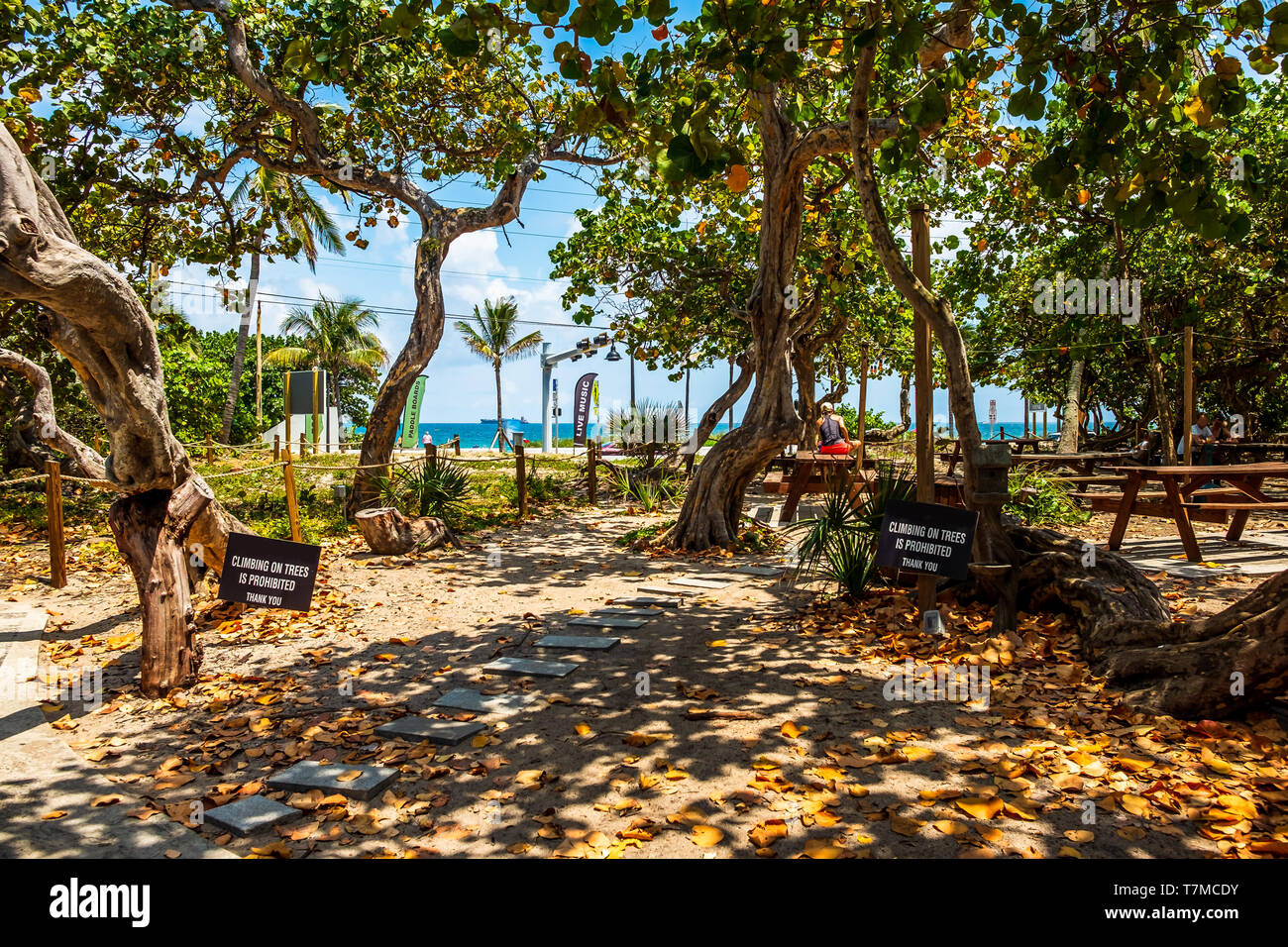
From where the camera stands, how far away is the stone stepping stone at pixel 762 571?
7.61 metres

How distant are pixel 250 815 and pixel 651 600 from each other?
389cm

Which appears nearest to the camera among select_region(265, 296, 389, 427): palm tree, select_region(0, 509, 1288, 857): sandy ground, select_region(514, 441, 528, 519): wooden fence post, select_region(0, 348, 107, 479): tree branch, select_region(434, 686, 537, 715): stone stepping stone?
select_region(0, 509, 1288, 857): sandy ground

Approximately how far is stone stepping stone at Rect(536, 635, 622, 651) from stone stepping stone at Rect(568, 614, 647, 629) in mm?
317

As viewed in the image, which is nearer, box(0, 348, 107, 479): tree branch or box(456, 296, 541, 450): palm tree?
box(0, 348, 107, 479): tree branch

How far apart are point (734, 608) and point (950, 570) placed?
77.9 inches

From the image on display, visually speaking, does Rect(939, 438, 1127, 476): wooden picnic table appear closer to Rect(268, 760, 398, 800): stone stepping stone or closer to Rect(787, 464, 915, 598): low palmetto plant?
Rect(787, 464, 915, 598): low palmetto plant

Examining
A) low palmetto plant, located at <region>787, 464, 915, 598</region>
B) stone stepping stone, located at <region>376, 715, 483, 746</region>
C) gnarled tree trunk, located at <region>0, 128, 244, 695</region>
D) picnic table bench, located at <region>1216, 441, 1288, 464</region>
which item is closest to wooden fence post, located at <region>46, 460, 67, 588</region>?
gnarled tree trunk, located at <region>0, 128, 244, 695</region>

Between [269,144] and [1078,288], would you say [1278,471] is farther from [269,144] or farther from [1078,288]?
[269,144]

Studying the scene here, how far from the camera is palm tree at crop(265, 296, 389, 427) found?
4156cm

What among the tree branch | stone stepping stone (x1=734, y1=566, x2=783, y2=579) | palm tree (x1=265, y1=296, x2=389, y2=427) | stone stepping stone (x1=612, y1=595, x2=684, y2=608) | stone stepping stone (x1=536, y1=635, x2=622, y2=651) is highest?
palm tree (x1=265, y1=296, x2=389, y2=427)

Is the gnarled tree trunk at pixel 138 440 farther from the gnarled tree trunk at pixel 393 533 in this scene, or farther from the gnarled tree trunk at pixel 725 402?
the gnarled tree trunk at pixel 725 402

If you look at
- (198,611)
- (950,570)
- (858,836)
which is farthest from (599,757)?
(198,611)

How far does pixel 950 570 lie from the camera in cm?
470
